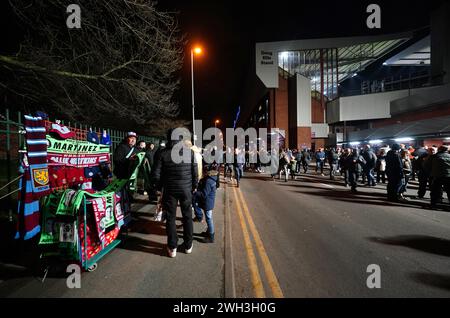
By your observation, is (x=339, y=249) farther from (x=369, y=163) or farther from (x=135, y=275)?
(x=369, y=163)

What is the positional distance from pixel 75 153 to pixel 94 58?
4.99 meters

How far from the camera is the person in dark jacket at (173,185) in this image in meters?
3.64

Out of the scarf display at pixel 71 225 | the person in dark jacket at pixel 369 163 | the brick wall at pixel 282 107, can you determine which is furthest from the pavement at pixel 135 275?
the brick wall at pixel 282 107

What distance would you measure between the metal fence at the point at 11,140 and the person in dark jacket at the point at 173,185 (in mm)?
2094

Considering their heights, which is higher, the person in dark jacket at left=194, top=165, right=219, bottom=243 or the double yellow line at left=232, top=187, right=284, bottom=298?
the person in dark jacket at left=194, top=165, right=219, bottom=243

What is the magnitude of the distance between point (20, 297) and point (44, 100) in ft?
25.1

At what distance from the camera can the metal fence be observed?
12.9 feet

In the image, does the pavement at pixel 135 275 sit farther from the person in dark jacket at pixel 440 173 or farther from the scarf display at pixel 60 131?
the person in dark jacket at pixel 440 173

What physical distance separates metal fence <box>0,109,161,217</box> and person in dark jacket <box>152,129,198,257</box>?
209 centimetres

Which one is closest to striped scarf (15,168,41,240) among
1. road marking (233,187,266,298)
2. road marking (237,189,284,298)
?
road marking (233,187,266,298)

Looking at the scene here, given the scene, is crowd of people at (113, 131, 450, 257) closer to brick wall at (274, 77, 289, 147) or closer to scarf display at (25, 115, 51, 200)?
scarf display at (25, 115, 51, 200)

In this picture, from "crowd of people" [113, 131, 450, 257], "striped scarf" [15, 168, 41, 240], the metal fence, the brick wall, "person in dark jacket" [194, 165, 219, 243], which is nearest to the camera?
"striped scarf" [15, 168, 41, 240]
